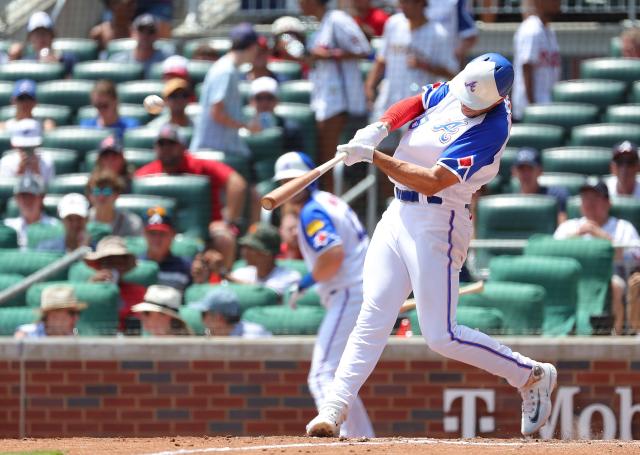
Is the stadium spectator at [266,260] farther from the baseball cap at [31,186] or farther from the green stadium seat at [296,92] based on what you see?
the green stadium seat at [296,92]

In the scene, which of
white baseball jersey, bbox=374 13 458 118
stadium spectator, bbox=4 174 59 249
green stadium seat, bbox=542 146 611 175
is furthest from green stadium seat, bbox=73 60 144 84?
green stadium seat, bbox=542 146 611 175

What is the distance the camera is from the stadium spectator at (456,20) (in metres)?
10.3

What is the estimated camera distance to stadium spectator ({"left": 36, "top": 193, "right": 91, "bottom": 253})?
8.82 m

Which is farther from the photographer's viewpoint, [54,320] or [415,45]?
[415,45]

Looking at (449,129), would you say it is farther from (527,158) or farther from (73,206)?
(73,206)

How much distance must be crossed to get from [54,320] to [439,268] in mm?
3031

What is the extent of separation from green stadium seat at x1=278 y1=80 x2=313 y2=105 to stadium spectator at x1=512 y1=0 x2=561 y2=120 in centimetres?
155

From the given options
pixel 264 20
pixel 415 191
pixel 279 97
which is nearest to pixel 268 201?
pixel 415 191

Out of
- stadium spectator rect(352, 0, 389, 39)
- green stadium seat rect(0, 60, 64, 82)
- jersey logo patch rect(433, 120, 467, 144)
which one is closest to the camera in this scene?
jersey logo patch rect(433, 120, 467, 144)

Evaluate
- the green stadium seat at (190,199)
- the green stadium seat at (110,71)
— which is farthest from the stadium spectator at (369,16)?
the green stadium seat at (190,199)

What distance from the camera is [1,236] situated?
9.01 m

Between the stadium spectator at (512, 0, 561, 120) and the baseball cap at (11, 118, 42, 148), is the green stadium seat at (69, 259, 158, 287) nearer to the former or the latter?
the baseball cap at (11, 118, 42, 148)

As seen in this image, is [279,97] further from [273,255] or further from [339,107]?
[273,255]

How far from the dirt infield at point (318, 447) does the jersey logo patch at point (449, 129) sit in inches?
47.6
